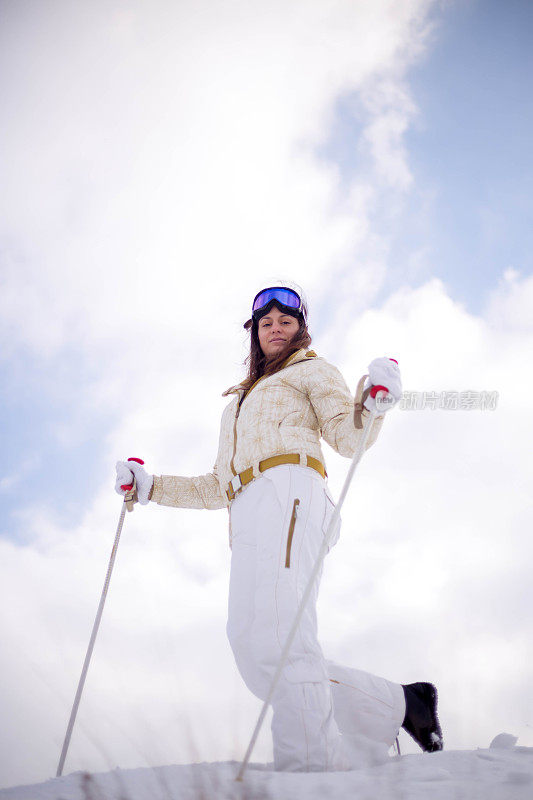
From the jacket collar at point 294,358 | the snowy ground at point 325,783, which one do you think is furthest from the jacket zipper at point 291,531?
the jacket collar at point 294,358

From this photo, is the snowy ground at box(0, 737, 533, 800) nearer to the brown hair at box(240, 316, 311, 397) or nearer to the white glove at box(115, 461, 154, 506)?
the white glove at box(115, 461, 154, 506)

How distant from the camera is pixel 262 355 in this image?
4.10m

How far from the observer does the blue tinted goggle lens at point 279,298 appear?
4016mm

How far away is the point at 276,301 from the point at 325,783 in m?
2.94

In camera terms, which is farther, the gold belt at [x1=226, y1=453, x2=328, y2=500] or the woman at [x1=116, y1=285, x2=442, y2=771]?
the gold belt at [x1=226, y1=453, x2=328, y2=500]

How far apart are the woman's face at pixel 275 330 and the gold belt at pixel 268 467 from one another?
1.07m

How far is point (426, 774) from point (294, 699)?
0.63 metres

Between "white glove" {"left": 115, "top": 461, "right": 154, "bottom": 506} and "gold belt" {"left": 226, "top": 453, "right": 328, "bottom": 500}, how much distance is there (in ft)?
2.88

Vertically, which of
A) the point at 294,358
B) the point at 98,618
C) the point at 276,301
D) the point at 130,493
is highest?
the point at 276,301

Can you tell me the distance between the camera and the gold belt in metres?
2.96

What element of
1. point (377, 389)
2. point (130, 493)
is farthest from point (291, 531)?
point (130, 493)

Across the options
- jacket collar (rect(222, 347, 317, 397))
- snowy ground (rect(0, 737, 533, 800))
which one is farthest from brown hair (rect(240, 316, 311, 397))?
snowy ground (rect(0, 737, 533, 800))

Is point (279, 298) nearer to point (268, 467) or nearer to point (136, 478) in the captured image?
point (268, 467)

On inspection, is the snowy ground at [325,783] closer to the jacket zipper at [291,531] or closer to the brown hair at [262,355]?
the jacket zipper at [291,531]
